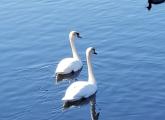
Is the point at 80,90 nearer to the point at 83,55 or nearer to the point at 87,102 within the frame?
the point at 87,102

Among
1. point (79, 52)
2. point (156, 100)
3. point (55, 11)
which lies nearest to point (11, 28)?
point (55, 11)

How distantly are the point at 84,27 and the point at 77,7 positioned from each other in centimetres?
299

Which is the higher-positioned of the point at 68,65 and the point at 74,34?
the point at 74,34

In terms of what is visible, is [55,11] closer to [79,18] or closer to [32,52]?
[79,18]

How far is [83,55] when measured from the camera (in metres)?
22.7

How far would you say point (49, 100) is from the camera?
18875mm

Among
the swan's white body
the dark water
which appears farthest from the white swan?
the swan's white body

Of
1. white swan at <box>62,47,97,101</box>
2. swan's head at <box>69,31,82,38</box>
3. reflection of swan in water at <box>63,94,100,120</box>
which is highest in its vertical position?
swan's head at <box>69,31,82,38</box>

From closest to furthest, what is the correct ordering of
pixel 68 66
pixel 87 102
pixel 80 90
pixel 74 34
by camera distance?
pixel 80 90 < pixel 87 102 < pixel 68 66 < pixel 74 34

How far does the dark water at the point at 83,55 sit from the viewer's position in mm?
18250

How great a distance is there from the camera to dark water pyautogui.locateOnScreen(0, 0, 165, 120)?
1825 centimetres

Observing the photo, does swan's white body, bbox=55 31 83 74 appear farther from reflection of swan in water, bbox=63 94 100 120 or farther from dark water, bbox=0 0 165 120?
reflection of swan in water, bbox=63 94 100 120

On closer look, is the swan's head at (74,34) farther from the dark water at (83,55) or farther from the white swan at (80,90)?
the white swan at (80,90)

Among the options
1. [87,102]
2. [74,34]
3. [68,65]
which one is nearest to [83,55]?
[74,34]
